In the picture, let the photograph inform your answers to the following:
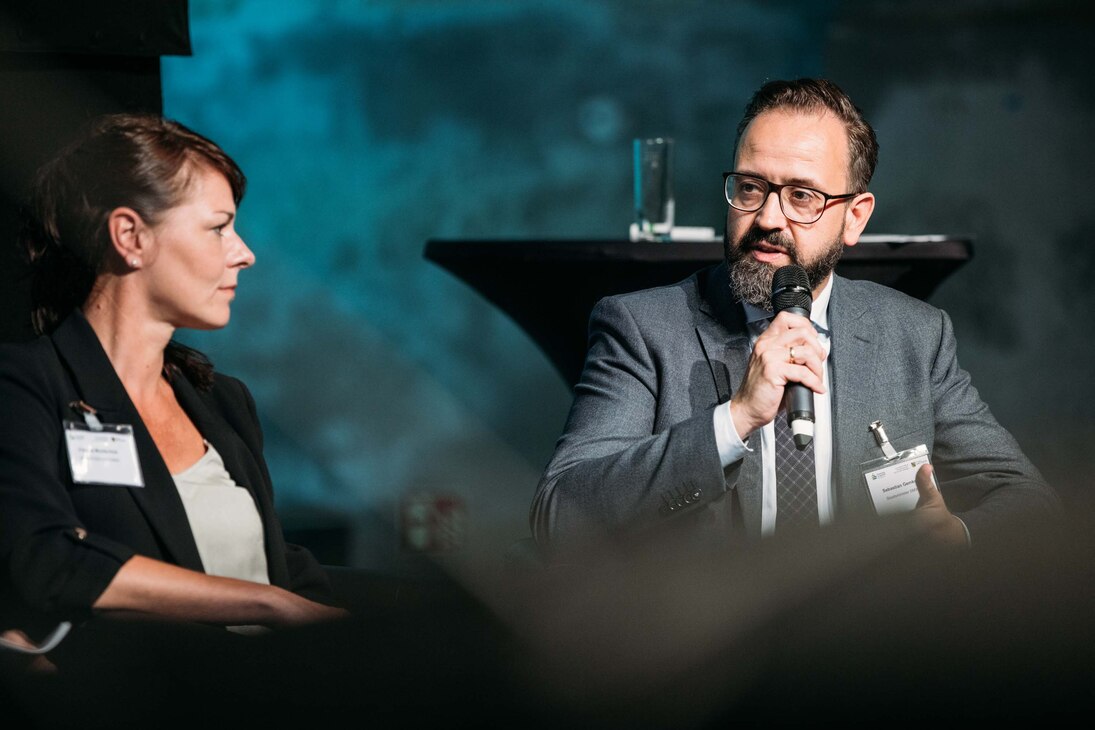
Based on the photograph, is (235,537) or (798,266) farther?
A: (798,266)

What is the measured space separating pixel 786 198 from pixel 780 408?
344 millimetres

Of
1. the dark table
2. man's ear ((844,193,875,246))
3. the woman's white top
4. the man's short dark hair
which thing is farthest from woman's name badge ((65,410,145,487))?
the dark table

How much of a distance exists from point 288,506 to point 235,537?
109 inches

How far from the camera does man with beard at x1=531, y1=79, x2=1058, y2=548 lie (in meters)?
1.79

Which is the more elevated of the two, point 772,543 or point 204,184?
point 204,184

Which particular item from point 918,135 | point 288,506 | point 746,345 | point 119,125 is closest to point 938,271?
point 746,345

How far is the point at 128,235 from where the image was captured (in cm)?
143

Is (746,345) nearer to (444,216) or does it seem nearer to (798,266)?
(798,266)

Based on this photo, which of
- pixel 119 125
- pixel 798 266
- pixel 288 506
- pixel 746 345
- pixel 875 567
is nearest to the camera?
pixel 875 567

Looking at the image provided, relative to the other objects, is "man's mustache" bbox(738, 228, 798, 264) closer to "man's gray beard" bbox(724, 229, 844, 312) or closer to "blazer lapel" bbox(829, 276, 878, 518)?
"man's gray beard" bbox(724, 229, 844, 312)

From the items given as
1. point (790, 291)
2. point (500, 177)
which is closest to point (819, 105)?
point (790, 291)

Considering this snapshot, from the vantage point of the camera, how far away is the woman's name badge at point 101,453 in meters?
1.35

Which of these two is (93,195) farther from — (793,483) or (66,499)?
(793,483)

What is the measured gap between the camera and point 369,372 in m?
4.29
